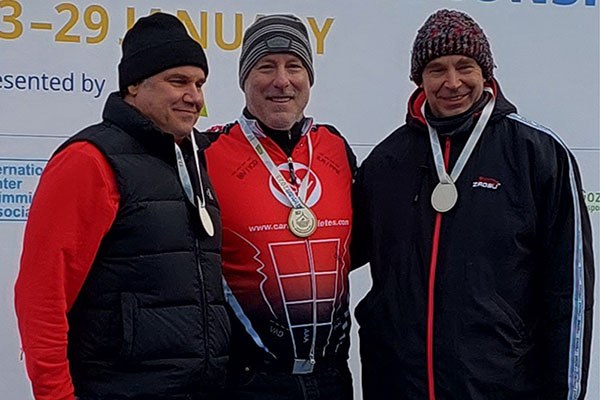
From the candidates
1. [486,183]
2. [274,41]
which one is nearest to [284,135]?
[274,41]

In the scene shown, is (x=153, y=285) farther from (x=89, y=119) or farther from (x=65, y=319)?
(x=89, y=119)

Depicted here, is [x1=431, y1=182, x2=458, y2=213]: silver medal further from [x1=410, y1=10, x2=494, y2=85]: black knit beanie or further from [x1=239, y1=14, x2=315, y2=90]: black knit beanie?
[x1=239, y1=14, x2=315, y2=90]: black knit beanie

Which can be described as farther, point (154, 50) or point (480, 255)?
point (480, 255)

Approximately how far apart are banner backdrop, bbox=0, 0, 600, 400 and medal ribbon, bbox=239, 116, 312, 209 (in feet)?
1.22

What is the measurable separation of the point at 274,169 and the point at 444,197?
0.37m

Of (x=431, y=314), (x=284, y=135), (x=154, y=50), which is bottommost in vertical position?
(x=431, y=314)

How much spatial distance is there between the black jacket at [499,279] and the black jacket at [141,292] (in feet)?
1.39

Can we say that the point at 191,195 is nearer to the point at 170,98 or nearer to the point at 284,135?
the point at 170,98

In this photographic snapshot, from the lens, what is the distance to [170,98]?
175 cm

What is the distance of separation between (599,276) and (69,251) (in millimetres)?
1601

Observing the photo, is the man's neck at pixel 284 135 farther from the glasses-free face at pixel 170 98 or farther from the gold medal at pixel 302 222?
the glasses-free face at pixel 170 98

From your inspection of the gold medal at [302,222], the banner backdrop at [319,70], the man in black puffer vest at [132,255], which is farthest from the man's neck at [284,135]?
the banner backdrop at [319,70]

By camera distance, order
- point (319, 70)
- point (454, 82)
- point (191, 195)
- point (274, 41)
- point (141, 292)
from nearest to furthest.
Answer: point (141, 292), point (191, 195), point (454, 82), point (274, 41), point (319, 70)

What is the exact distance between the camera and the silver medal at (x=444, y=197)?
6.19 feet
